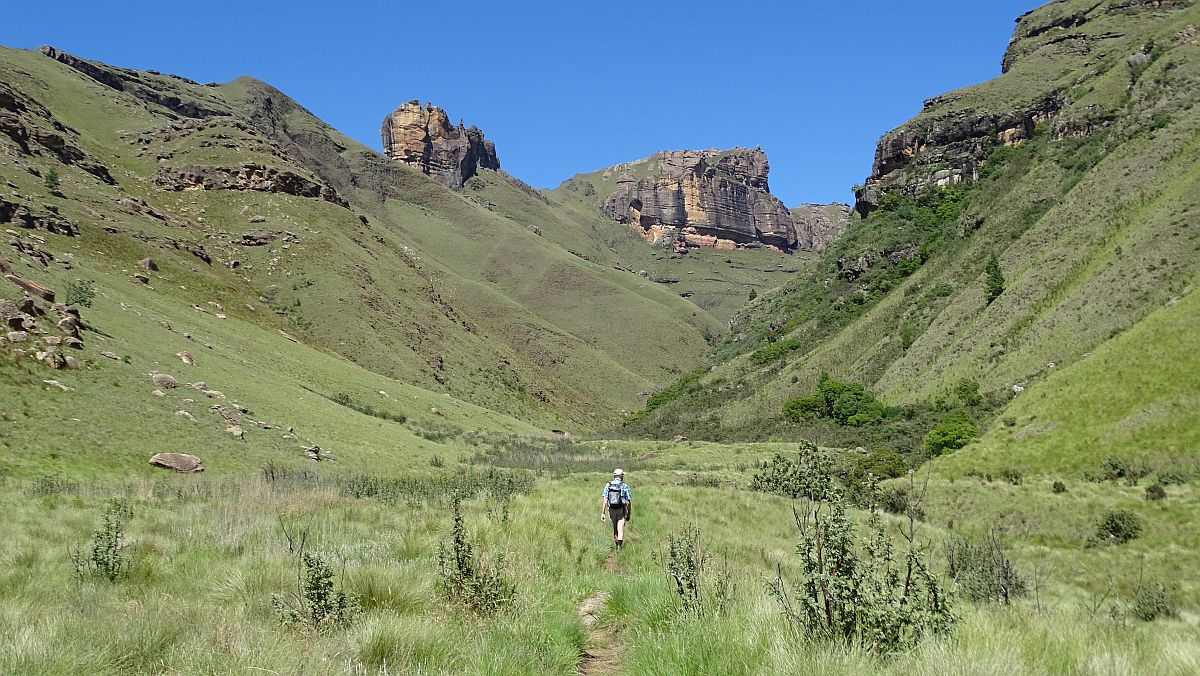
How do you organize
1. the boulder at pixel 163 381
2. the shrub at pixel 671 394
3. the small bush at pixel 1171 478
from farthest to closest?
the shrub at pixel 671 394
the boulder at pixel 163 381
the small bush at pixel 1171 478

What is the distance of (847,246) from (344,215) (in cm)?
7557

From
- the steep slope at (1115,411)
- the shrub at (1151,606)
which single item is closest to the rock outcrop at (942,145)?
the steep slope at (1115,411)

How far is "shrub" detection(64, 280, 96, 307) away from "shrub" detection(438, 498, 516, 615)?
120 ft

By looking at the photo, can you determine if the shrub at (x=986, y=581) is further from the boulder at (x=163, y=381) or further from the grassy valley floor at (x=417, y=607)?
the boulder at (x=163, y=381)

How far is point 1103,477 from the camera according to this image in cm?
2488

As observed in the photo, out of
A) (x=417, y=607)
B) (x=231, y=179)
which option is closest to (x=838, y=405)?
(x=417, y=607)

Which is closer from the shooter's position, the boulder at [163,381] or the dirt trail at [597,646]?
the dirt trail at [597,646]

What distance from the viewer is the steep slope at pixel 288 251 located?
58.3m

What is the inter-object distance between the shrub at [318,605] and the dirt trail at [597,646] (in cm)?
197

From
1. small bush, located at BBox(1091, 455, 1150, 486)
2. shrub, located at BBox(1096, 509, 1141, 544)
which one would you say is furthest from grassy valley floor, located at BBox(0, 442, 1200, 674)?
small bush, located at BBox(1091, 455, 1150, 486)

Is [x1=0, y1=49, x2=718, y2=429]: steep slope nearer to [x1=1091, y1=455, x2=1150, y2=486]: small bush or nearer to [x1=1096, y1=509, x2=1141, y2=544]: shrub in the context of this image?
[x1=1096, y1=509, x2=1141, y2=544]: shrub

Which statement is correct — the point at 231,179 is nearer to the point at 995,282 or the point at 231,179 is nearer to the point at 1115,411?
the point at 995,282

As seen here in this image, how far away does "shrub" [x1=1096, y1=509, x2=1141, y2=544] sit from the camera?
63.6ft

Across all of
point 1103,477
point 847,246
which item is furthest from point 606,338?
point 1103,477
